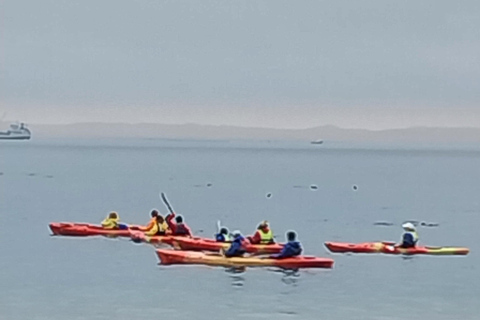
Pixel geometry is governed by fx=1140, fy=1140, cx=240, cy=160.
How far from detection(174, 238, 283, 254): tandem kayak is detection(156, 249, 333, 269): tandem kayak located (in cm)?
106

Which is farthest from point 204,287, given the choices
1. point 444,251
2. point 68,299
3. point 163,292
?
point 444,251

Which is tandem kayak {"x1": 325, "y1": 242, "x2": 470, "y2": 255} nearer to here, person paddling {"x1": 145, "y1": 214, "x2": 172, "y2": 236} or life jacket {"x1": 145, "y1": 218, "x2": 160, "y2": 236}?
person paddling {"x1": 145, "y1": 214, "x2": 172, "y2": 236}

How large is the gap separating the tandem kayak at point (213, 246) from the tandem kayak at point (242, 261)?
1.06 m

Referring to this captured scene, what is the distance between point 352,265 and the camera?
35.9 meters

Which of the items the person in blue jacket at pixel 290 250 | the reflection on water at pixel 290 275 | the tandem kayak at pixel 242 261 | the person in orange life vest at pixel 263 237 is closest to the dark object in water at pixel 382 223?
the person in orange life vest at pixel 263 237

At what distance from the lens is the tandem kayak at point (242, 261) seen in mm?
32094

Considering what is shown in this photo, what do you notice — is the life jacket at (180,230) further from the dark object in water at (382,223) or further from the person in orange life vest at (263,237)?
the dark object in water at (382,223)

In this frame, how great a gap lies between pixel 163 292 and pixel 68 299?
8.69 feet

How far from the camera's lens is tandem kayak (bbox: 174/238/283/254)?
34344 mm

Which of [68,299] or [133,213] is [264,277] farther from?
[133,213]

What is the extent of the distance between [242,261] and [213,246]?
3285 millimetres

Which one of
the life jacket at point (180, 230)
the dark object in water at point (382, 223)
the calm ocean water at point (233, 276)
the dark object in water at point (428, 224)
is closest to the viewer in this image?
the calm ocean water at point (233, 276)

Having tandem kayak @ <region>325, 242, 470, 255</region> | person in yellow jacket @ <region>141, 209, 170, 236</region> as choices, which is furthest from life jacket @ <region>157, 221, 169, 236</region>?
tandem kayak @ <region>325, 242, 470, 255</region>

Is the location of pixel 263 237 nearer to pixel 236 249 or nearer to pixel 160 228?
pixel 236 249
